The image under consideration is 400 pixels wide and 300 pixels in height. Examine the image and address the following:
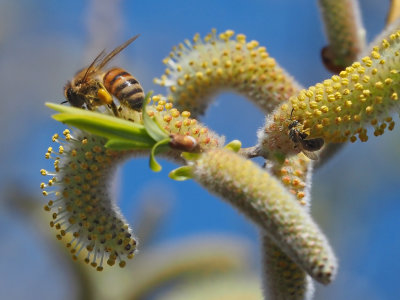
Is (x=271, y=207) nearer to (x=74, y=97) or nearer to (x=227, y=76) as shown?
(x=227, y=76)

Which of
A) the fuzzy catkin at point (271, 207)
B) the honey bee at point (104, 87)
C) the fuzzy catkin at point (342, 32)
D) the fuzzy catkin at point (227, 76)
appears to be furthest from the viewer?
the fuzzy catkin at point (342, 32)

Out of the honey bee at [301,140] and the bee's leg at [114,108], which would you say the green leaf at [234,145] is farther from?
the bee's leg at [114,108]

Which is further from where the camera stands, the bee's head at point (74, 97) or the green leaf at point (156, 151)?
the bee's head at point (74, 97)

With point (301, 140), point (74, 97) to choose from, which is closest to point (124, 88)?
point (74, 97)

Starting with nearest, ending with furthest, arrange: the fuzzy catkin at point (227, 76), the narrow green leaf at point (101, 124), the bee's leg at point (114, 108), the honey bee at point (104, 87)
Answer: the narrow green leaf at point (101, 124) < the bee's leg at point (114, 108) < the honey bee at point (104, 87) < the fuzzy catkin at point (227, 76)

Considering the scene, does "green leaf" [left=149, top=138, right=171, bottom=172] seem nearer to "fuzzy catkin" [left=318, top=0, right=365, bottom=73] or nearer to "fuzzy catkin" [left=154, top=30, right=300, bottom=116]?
"fuzzy catkin" [left=154, top=30, right=300, bottom=116]

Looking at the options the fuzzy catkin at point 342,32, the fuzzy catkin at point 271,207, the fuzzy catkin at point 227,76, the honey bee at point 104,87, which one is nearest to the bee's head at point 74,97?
the honey bee at point 104,87

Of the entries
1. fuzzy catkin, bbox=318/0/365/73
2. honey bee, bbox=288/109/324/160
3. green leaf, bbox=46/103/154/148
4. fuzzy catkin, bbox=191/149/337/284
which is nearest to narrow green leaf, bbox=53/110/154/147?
green leaf, bbox=46/103/154/148

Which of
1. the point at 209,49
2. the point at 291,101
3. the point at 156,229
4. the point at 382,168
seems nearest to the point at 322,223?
the point at 382,168
